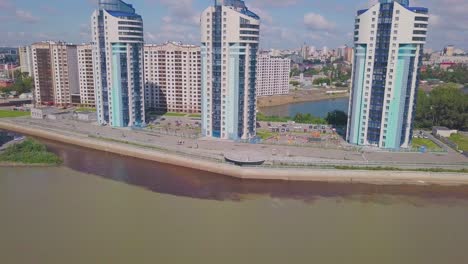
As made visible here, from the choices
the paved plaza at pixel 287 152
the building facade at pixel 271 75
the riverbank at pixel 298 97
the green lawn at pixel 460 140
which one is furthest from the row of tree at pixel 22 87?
the green lawn at pixel 460 140

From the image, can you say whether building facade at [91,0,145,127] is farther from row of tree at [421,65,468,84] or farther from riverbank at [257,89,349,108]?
row of tree at [421,65,468,84]

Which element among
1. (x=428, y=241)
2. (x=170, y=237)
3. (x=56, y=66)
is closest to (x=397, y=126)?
(x=428, y=241)

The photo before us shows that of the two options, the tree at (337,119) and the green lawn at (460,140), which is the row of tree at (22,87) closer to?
the tree at (337,119)

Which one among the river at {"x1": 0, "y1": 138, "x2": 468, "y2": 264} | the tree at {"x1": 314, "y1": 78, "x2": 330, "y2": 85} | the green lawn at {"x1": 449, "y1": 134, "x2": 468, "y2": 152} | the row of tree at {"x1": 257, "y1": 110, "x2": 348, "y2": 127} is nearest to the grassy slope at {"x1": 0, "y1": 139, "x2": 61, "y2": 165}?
the river at {"x1": 0, "y1": 138, "x2": 468, "y2": 264}

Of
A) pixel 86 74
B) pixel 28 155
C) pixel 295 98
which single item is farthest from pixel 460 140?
pixel 86 74

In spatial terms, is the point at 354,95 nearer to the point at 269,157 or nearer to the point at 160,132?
the point at 269,157

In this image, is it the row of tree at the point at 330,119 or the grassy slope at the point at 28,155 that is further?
the row of tree at the point at 330,119
